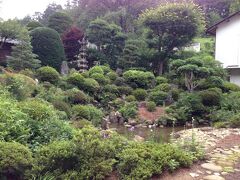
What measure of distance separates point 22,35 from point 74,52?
6.87 metres

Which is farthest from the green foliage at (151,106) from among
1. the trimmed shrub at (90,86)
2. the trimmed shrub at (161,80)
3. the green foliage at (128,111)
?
the trimmed shrub at (161,80)

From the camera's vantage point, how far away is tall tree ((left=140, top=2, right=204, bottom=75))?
2156 centimetres

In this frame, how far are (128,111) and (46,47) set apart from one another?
7.89 m

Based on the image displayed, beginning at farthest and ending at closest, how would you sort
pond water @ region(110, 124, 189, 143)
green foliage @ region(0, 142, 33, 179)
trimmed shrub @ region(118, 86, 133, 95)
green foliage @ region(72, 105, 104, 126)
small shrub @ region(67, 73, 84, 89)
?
trimmed shrub @ region(118, 86, 133, 95) → small shrub @ region(67, 73, 84, 89) → green foliage @ region(72, 105, 104, 126) → pond water @ region(110, 124, 189, 143) → green foliage @ region(0, 142, 33, 179)

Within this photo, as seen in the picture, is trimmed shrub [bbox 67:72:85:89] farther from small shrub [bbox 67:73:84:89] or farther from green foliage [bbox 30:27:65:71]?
green foliage [bbox 30:27:65:71]

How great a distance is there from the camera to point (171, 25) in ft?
71.2

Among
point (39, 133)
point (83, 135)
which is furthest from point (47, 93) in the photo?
point (83, 135)

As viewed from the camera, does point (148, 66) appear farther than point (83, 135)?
Yes

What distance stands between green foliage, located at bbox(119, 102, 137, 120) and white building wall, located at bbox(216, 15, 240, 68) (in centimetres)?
958

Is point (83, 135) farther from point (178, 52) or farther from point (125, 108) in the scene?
point (178, 52)

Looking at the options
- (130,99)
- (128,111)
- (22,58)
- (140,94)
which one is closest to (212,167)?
(128,111)

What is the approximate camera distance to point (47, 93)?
41.9 ft

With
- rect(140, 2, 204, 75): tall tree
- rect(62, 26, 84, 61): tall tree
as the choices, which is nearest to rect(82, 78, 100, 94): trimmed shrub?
rect(140, 2, 204, 75): tall tree

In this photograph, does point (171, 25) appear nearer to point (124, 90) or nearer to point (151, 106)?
point (124, 90)
